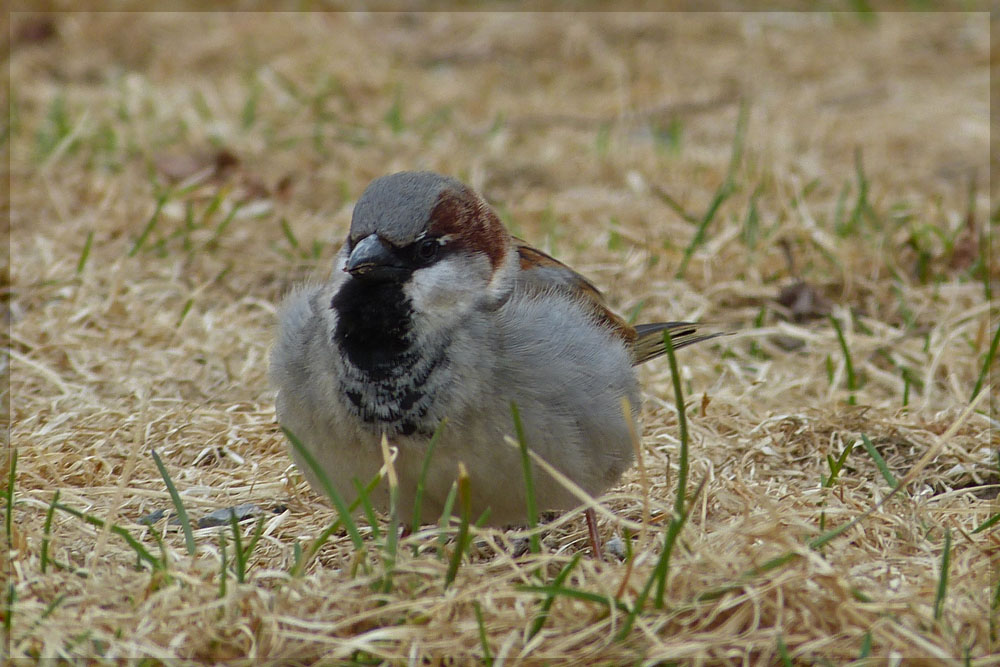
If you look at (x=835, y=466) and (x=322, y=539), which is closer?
(x=322, y=539)

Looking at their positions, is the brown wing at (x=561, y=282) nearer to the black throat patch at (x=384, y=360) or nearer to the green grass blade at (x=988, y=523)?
the black throat patch at (x=384, y=360)

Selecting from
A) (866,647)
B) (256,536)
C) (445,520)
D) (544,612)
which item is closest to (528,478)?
(445,520)

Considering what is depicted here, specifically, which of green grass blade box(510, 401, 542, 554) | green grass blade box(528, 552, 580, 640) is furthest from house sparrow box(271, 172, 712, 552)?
green grass blade box(528, 552, 580, 640)

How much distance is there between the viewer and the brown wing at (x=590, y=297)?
9.11ft

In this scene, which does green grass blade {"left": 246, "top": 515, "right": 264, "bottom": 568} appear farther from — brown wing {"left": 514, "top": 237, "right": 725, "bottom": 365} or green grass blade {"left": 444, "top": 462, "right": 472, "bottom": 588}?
brown wing {"left": 514, "top": 237, "right": 725, "bottom": 365}

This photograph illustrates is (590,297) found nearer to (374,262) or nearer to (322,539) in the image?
(374,262)

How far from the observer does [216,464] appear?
3.09 metres

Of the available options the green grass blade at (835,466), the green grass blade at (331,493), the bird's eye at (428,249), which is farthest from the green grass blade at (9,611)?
the green grass blade at (835,466)

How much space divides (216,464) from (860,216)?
2.68 meters

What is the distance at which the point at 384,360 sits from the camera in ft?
7.95

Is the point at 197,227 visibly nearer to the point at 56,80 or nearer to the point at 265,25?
the point at 56,80

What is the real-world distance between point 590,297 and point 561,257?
4.81ft

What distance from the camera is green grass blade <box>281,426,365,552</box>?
7.15 feet

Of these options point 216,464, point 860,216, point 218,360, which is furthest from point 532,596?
point 860,216
